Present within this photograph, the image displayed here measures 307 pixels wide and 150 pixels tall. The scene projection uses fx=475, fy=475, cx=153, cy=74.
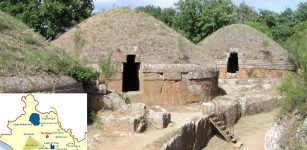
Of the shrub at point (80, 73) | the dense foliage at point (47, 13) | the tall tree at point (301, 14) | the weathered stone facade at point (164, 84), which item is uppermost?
the tall tree at point (301, 14)

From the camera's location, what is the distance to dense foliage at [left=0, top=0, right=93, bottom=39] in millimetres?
27469

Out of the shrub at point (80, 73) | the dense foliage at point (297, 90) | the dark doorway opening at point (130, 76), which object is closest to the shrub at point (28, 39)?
the shrub at point (80, 73)

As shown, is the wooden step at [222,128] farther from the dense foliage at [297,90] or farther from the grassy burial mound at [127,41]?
the dense foliage at [297,90]

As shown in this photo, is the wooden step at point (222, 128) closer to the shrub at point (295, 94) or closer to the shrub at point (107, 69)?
the shrub at point (295, 94)

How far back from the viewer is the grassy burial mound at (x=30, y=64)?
437 inches

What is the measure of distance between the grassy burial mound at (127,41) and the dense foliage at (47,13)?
7.24 meters

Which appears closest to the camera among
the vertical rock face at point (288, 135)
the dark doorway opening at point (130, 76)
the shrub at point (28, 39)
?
the vertical rock face at point (288, 135)

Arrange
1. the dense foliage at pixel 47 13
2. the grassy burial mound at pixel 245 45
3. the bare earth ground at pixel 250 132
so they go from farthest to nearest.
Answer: the dense foliage at pixel 47 13, the grassy burial mound at pixel 245 45, the bare earth ground at pixel 250 132

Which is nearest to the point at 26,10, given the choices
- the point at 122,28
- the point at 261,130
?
the point at 122,28

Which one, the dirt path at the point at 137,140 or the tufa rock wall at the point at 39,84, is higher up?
the tufa rock wall at the point at 39,84

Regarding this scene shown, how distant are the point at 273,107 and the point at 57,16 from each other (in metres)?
14.0

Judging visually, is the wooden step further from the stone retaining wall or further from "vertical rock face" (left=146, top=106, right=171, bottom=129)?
the stone retaining wall

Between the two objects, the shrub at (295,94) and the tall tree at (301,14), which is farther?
the tall tree at (301,14)

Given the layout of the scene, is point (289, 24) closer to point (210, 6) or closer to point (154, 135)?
point (210, 6)
